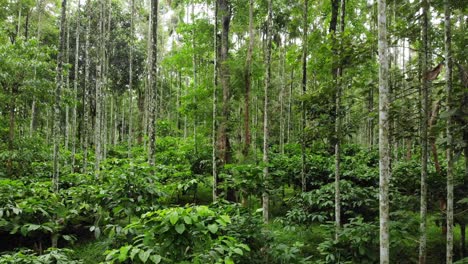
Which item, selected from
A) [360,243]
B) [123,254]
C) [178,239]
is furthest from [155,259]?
[360,243]

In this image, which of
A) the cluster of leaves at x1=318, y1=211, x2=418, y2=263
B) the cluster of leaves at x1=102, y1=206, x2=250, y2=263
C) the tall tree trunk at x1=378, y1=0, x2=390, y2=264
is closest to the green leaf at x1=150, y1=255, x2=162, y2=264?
the cluster of leaves at x1=102, y1=206, x2=250, y2=263

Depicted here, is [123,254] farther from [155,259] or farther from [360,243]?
[360,243]

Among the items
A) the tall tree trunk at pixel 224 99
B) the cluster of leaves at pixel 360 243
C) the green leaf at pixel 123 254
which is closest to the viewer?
the green leaf at pixel 123 254

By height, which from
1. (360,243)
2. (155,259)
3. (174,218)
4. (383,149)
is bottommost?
(360,243)

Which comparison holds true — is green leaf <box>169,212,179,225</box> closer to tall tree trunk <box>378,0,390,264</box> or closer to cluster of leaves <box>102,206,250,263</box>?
cluster of leaves <box>102,206,250,263</box>

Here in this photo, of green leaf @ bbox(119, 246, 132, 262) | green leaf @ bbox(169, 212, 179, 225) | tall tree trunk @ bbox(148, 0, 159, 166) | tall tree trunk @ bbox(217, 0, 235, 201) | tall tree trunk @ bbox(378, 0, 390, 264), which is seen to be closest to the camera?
green leaf @ bbox(119, 246, 132, 262)

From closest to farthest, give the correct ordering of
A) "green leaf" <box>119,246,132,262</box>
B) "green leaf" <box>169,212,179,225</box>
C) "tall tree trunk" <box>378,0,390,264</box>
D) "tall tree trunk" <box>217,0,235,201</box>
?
"green leaf" <box>119,246,132,262</box>
"green leaf" <box>169,212,179,225</box>
"tall tree trunk" <box>378,0,390,264</box>
"tall tree trunk" <box>217,0,235,201</box>

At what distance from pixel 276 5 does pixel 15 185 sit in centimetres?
985

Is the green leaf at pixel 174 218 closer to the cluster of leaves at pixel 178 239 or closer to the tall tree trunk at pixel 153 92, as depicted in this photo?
the cluster of leaves at pixel 178 239

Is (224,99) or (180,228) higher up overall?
(224,99)

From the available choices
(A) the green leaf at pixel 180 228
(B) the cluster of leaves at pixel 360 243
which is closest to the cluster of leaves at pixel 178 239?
(A) the green leaf at pixel 180 228

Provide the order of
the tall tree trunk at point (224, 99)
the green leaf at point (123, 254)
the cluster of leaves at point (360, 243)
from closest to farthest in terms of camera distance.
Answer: the green leaf at point (123, 254) < the cluster of leaves at point (360, 243) < the tall tree trunk at point (224, 99)

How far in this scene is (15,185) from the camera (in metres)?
6.18

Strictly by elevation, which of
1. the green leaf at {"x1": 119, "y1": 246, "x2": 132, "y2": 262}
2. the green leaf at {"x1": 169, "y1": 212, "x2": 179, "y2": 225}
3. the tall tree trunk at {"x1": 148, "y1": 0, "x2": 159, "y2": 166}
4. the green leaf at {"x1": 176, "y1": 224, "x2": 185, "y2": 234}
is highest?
the tall tree trunk at {"x1": 148, "y1": 0, "x2": 159, "y2": 166}
